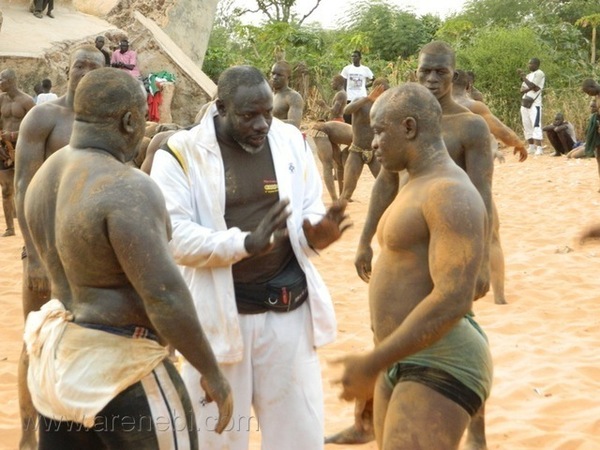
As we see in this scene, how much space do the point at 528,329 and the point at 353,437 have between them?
269 centimetres

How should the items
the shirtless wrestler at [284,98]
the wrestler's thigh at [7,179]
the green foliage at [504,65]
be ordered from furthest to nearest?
the green foliage at [504,65], the shirtless wrestler at [284,98], the wrestler's thigh at [7,179]

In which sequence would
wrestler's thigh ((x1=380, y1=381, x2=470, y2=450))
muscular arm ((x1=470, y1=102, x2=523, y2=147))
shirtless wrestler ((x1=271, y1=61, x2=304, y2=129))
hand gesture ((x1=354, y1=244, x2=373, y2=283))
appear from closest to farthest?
wrestler's thigh ((x1=380, y1=381, x2=470, y2=450))
hand gesture ((x1=354, y1=244, x2=373, y2=283))
muscular arm ((x1=470, y1=102, x2=523, y2=147))
shirtless wrestler ((x1=271, y1=61, x2=304, y2=129))

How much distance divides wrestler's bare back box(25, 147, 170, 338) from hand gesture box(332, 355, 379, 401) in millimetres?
627

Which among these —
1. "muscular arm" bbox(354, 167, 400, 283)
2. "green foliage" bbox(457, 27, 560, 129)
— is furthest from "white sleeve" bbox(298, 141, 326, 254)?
"green foliage" bbox(457, 27, 560, 129)

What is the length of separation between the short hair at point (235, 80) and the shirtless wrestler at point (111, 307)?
2.63ft

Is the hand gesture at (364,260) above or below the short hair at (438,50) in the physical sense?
below

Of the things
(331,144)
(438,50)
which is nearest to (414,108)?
(438,50)

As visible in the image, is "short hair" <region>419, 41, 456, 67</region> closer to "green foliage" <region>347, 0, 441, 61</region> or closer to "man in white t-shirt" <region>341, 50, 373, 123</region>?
"man in white t-shirt" <region>341, 50, 373, 123</region>

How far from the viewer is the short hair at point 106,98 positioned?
2.72 meters

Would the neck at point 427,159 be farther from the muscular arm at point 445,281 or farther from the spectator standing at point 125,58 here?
the spectator standing at point 125,58

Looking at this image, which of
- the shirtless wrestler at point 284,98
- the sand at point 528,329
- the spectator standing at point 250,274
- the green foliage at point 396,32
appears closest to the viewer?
the spectator standing at point 250,274

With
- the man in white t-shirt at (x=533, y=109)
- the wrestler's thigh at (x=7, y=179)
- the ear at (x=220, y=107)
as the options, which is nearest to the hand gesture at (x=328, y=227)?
the ear at (x=220, y=107)

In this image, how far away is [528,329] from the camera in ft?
22.9

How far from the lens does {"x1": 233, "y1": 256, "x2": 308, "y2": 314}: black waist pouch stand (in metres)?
3.52
